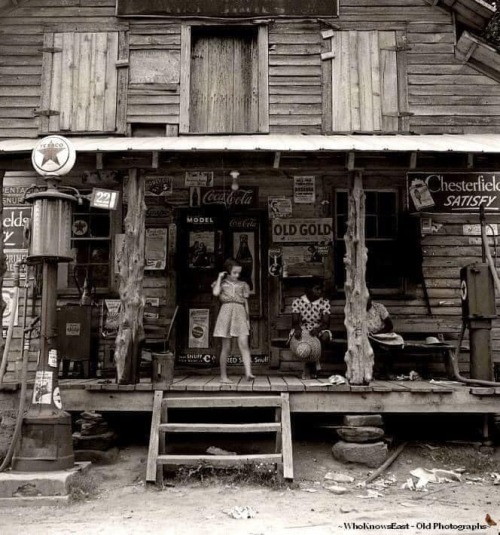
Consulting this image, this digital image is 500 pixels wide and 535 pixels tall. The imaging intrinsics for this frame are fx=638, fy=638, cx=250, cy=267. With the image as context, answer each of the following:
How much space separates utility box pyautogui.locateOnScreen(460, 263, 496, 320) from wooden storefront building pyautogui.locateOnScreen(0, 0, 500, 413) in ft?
4.67

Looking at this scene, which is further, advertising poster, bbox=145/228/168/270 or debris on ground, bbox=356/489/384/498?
advertising poster, bbox=145/228/168/270

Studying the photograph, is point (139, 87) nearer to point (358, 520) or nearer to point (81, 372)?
point (81, 372)

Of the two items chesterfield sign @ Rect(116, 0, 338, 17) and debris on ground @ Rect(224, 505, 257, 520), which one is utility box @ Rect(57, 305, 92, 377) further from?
chesterfield sign @ Rect(116, 0, 338, 17)

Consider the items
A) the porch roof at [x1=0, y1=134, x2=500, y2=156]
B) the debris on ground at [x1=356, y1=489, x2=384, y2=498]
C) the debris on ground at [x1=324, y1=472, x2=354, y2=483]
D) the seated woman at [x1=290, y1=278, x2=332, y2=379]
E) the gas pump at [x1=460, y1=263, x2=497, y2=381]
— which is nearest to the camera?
the debris on ground at [x1=356, y1=489, x2=384, y2=498]

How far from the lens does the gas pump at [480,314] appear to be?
828 cm

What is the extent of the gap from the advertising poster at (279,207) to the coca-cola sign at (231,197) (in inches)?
10.2

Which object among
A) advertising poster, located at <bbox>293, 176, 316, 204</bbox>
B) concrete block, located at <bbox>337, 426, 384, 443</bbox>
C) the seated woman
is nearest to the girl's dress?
the seated woman

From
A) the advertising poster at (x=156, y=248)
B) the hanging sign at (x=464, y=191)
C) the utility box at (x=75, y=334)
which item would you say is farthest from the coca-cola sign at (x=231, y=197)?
the hanging sign at (x=464, y=191)

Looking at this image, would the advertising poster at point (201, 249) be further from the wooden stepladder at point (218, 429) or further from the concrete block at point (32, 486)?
the concrete block at point (32, 486)

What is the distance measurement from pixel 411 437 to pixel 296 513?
3360 mm

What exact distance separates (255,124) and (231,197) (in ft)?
3.99

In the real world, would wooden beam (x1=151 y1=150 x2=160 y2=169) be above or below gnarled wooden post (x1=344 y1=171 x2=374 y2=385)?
above

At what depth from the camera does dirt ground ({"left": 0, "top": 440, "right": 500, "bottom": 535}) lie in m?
5.34

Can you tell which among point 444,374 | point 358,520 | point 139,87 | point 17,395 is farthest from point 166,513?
point 139,87
